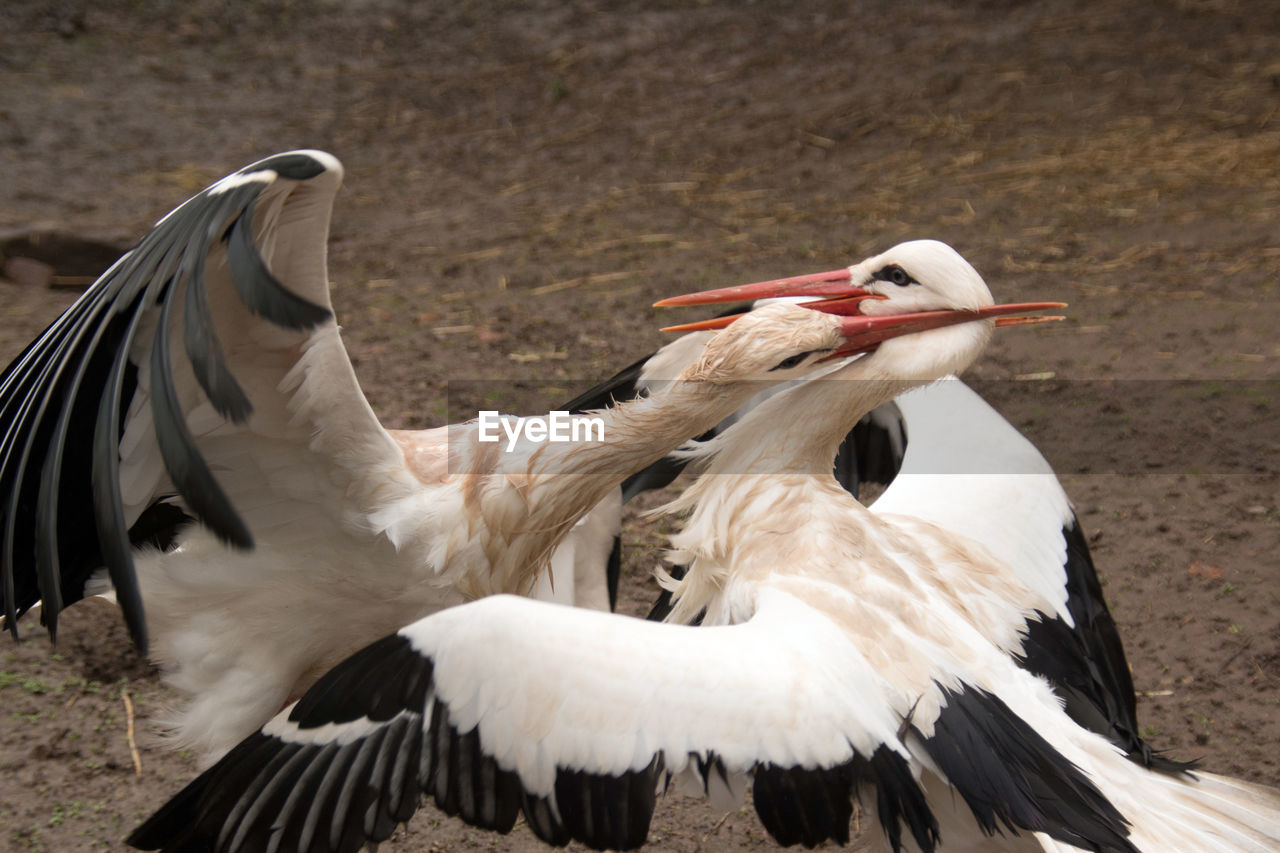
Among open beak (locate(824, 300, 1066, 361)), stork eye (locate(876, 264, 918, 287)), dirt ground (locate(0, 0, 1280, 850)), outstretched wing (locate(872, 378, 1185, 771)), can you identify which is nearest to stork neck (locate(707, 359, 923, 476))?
open beak (locate(824, 300, 1066, 361))

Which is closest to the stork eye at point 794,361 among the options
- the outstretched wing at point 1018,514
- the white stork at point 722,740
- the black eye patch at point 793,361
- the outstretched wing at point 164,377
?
the black eye patch at point 793,361

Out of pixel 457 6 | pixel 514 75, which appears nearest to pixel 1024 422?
pixel 514 75

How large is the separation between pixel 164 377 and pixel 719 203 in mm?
4826

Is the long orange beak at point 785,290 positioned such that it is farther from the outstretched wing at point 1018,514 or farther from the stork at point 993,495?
the outstretched wing at point 1018,514

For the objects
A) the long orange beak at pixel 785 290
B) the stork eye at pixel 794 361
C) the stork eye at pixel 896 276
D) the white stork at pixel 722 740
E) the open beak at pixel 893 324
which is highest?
the stork eye at pixel 896 276

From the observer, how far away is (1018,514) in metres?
2.73

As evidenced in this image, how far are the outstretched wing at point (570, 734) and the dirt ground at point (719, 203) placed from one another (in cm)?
80

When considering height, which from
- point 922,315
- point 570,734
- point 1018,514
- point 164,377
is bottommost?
point 570,734

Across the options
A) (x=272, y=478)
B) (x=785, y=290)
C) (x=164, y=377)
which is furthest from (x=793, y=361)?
(x=164, y=377)

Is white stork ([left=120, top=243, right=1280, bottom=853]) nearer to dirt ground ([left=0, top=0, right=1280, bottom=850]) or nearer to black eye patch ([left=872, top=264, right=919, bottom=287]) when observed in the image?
black eye patch ([left=872, top=264, right=919, bottom=287])

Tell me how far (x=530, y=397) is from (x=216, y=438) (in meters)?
2.24

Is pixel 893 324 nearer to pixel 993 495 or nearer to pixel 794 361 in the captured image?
pixel 794 361

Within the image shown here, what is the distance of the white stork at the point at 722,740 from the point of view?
179cm

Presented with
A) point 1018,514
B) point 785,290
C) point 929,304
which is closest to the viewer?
point 929,304
